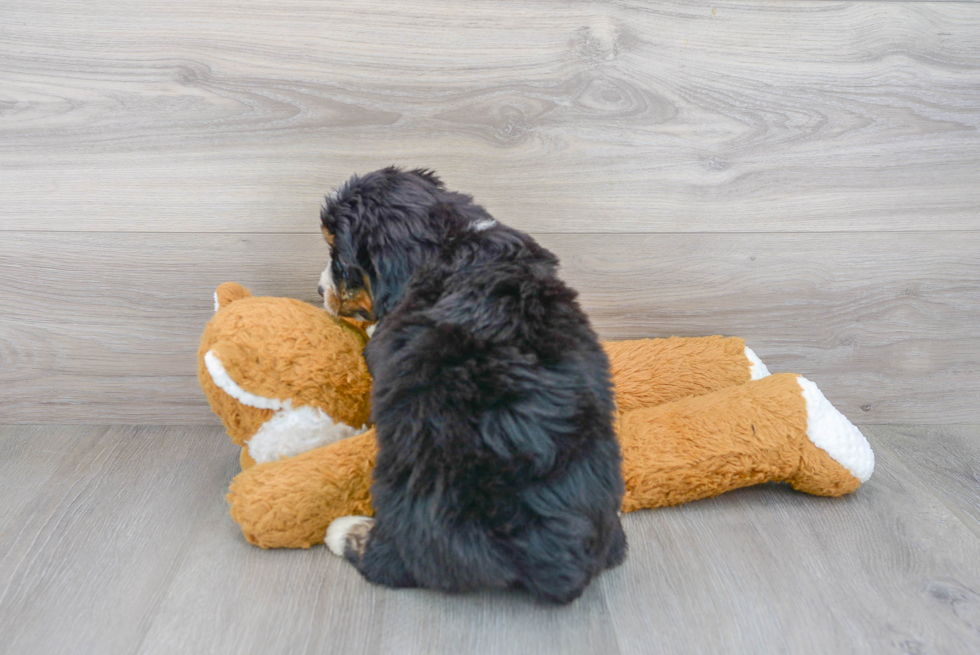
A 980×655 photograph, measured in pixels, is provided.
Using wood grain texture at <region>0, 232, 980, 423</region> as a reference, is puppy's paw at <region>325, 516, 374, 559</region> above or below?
below

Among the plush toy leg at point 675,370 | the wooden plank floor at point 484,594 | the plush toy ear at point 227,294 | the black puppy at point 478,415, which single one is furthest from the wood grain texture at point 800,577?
the plush toy ear at point 227,294

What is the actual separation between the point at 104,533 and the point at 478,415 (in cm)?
68

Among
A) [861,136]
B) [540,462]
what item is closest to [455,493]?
[540,462]

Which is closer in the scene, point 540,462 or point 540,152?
point 540,462

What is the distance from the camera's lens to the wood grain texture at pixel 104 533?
2.86 feet

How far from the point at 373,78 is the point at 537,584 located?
0.92m

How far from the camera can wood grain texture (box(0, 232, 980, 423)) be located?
1.31 meters

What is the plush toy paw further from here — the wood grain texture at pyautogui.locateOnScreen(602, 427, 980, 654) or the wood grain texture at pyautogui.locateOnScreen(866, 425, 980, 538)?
the wood grain texture at pyautogui.locateOnScreen(866, 425, 980, 538)

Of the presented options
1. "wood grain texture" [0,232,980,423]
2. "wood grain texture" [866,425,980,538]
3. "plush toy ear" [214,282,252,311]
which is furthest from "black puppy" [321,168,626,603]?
"wood grain texture" [866,425,980,538]

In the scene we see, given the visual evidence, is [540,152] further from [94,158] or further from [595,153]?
[94,158]

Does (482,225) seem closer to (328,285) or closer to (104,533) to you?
(328,285)

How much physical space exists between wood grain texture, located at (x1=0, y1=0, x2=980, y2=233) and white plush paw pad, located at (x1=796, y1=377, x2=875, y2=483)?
0.40 metres

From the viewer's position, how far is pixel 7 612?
2.93 feet

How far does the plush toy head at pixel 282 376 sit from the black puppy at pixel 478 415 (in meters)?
0.12
